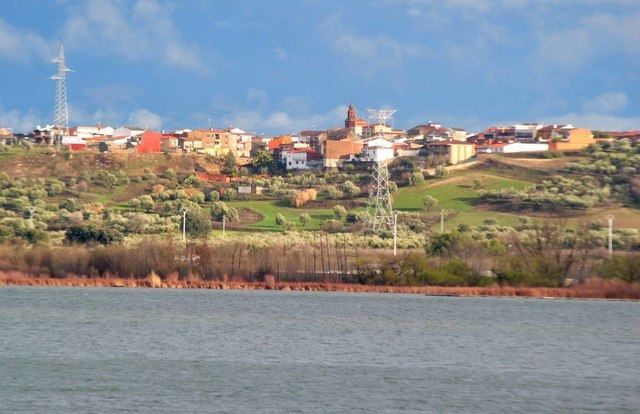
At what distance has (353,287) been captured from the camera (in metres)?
60.1

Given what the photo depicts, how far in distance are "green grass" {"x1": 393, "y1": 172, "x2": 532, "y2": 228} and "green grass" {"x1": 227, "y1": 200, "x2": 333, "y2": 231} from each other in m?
6.10

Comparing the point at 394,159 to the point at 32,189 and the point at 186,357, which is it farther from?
the point at 186,357

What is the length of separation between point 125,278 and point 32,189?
93.0ft

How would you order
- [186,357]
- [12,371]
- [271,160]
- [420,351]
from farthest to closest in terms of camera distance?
[271,160]
[420,351]
[186,357]
[12,371]

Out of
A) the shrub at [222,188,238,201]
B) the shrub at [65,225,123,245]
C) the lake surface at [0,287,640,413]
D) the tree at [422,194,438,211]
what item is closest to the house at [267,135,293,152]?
the shrub at [222,188,238,201]

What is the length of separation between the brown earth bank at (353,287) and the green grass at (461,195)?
→ 18394mm

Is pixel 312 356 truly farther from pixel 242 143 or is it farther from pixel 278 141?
pixel 278 141

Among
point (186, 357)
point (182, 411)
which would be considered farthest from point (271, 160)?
point (182, 411)

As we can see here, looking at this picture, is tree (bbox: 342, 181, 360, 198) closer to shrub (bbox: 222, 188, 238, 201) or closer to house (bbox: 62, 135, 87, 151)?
shrub (bbox: 222, 188, 238, 201)

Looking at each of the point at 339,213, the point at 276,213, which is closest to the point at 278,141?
the point at 276,213

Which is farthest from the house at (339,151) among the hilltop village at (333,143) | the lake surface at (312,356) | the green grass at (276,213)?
the lake surface at (312,356)

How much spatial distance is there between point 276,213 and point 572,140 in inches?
1490

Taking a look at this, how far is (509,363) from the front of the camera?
34.7m

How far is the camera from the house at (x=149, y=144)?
11478cm
